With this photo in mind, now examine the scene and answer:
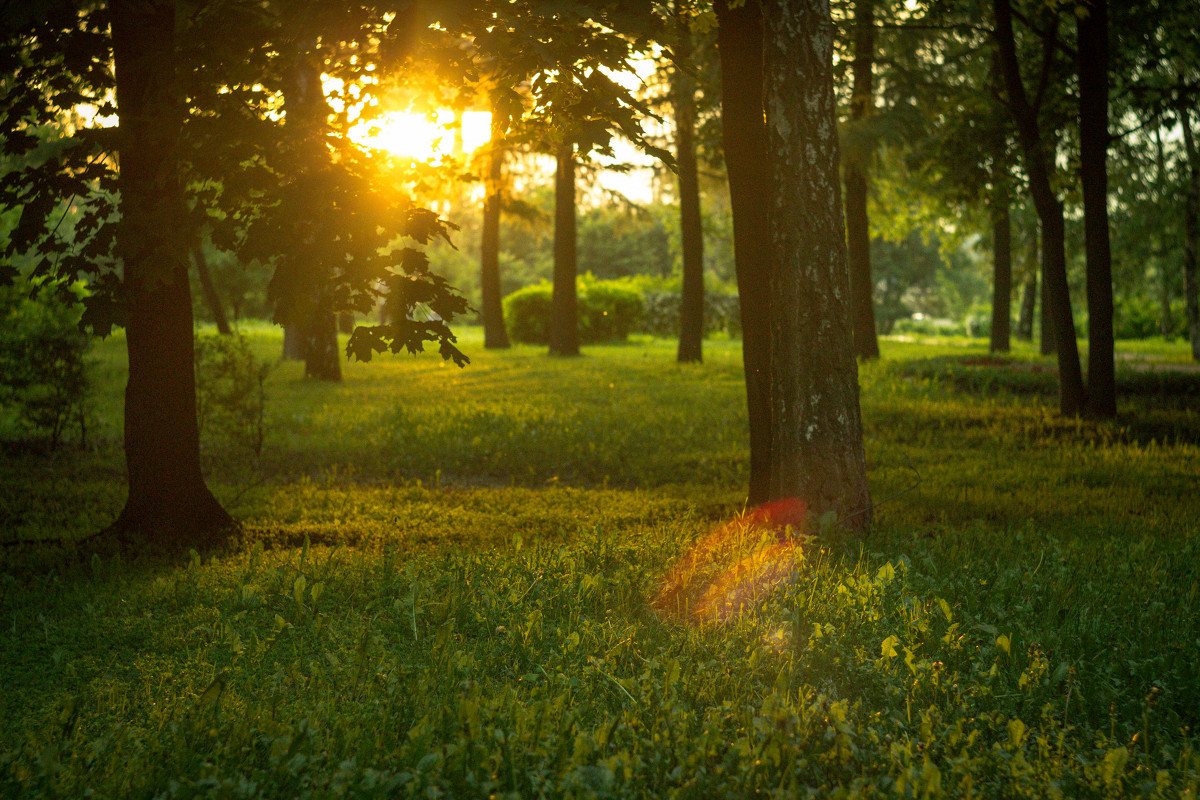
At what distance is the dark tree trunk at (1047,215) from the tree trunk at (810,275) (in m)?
7.43

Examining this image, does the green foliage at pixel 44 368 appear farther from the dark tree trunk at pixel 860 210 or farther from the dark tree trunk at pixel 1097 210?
the dark tree trunk at pixel 860 210

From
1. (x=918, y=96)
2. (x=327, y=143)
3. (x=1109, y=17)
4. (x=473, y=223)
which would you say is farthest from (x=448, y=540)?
(x=473, y=223)

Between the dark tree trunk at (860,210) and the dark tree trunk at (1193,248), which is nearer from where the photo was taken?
the dark tree trunk at (860,210)

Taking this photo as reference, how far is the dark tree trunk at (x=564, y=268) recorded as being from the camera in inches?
963

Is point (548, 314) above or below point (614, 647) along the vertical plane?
above

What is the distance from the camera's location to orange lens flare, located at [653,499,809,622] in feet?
15.4

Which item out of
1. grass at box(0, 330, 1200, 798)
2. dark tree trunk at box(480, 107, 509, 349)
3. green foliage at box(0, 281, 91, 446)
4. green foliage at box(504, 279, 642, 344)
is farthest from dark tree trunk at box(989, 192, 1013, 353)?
green foliage at box(0, 281, 91, 446)

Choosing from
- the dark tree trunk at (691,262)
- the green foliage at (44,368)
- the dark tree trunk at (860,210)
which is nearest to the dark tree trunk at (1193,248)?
the dark tree trunk at (860,210)

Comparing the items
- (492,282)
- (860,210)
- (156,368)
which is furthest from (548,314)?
(156,368)

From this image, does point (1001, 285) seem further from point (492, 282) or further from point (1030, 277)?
point (492, 282)

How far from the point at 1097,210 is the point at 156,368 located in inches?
466

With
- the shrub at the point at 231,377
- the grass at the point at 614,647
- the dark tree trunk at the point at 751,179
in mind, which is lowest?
the grass at the point at 614,647

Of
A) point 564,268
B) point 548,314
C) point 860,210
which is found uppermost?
point 860,210

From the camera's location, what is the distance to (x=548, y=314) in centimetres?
3369
